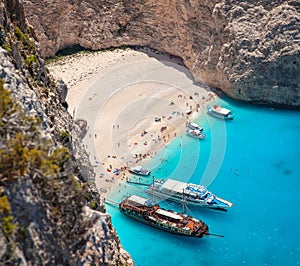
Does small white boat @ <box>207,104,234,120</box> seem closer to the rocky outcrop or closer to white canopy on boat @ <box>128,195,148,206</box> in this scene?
the rocky outcrop

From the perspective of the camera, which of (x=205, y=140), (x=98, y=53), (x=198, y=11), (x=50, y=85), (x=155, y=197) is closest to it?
(x=50, y=85)

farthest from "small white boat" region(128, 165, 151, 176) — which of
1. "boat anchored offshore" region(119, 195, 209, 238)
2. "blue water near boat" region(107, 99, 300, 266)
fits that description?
"boat anchored offshore" region(119, 195, 209, 238)

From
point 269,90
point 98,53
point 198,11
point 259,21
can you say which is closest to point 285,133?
point 269,90

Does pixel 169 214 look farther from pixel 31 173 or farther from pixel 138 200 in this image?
pixel 31 173

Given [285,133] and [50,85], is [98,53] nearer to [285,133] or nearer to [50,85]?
[285,133]

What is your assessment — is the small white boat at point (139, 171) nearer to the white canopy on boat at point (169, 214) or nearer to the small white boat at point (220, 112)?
the white canopy on boat at point (169, 214)
